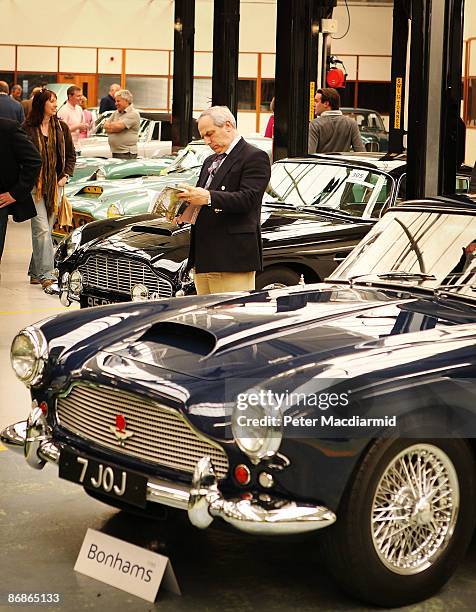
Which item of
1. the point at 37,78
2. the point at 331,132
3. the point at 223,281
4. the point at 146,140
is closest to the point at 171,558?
the point at 223,281

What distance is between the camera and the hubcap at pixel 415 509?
4.11 m

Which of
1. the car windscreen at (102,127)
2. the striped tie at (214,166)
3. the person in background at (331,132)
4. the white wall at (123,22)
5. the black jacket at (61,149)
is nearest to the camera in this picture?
the striped tie at (214,166)

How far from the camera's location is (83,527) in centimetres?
505

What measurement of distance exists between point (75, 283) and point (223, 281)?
244cm

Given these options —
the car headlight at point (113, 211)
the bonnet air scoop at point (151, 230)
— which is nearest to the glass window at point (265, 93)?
the car headlight at point (113, 211)

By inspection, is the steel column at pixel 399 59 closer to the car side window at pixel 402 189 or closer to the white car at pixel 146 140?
the white car at pixel 146 140

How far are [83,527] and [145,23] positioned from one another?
97.8ft

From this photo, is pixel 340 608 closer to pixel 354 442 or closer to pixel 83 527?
pixel 354 442

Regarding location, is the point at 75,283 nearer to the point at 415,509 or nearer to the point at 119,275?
the point at 119,275

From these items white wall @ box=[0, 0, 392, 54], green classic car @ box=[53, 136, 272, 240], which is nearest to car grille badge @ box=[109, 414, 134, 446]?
green classic car @ box=[53, 136, 272, 240]

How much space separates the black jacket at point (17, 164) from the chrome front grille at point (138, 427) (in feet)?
19.4

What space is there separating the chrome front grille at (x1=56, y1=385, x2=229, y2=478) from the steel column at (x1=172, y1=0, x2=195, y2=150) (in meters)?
16.4

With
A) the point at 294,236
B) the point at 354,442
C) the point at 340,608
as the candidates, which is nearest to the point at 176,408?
the point at 354,442

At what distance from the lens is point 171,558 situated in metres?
4.68
